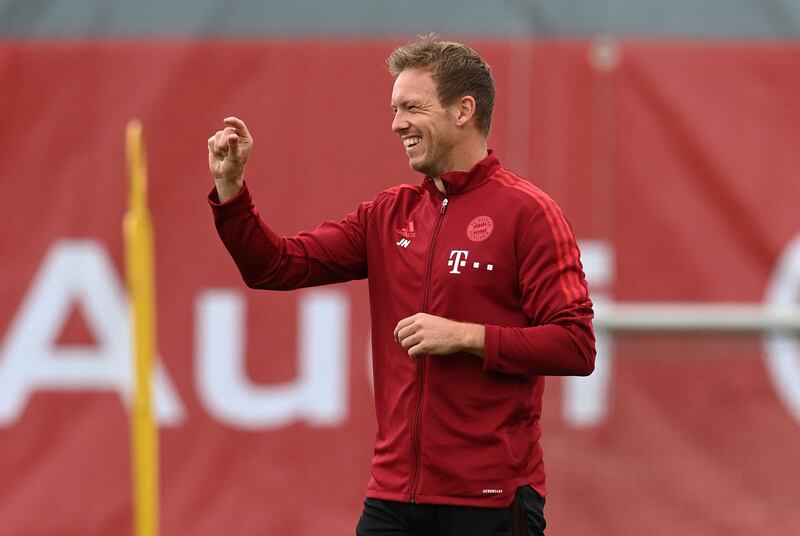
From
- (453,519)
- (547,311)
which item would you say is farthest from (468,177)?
(453,519)

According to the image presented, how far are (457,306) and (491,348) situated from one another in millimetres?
179

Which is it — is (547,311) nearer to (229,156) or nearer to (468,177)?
(468,177)

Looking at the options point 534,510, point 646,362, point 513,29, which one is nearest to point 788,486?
point 646,362

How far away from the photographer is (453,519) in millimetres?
3812

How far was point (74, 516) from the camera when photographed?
6.44 metres

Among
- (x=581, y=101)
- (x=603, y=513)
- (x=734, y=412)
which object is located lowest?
(x=603, y=513)

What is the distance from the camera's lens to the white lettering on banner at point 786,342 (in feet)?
20.8

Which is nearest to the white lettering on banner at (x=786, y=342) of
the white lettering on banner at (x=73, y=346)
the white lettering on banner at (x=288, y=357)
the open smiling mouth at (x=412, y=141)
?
the white lettering on banner at (x=288, y=357)

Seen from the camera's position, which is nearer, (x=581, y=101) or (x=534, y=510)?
(x=534, y=510)

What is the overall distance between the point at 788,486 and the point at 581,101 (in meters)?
1.83

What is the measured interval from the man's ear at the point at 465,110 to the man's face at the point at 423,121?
17mm

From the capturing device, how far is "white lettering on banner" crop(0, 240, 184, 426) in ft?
21.1

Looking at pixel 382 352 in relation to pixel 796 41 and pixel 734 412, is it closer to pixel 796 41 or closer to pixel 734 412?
pixel 734 412

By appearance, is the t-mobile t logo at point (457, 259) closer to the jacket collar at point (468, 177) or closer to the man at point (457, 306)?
the man at point (457, 306)
